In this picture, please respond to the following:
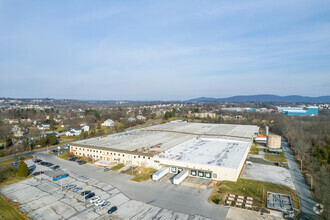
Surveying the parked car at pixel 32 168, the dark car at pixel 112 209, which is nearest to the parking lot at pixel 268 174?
the dark car at pixel 112 209

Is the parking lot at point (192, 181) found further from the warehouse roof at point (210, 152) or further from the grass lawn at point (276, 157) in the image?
the grass lawn at point (276, 157)

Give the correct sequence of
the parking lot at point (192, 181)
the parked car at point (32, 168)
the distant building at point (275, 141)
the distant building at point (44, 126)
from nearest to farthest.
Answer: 1. the parking lot at point (192, 181)
2. the parked car at point (32, 168)
3. the distant building at point (275, 141)
4. the distant building at point (44, 126)

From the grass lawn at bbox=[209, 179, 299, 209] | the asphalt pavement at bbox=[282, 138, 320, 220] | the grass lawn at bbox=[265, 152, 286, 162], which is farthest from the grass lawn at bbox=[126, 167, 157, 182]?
the grass lawn at bbox=[265, 152, 286, 162]

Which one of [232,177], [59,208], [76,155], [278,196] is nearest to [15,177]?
[76,155]

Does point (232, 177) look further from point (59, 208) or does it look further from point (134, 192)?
point (59, 208)

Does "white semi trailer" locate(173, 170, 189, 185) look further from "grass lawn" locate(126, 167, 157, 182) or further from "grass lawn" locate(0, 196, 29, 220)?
"grass lawn" locate(0, 196, 29, 220)

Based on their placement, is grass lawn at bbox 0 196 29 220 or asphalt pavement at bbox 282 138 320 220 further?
asphalt pavement at bbox 282 138 320 220

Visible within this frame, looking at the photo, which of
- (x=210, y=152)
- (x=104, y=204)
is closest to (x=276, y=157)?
(x=210, y=152)
